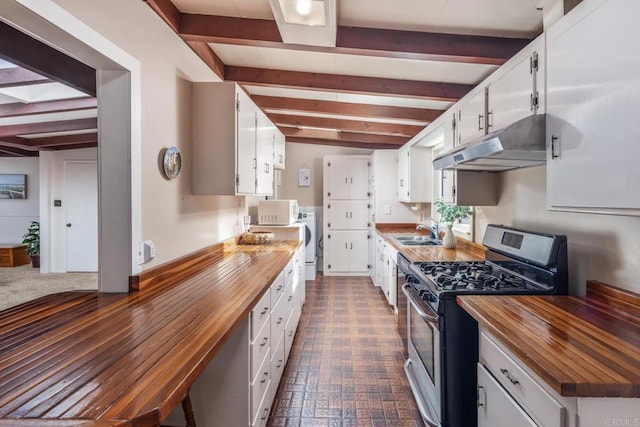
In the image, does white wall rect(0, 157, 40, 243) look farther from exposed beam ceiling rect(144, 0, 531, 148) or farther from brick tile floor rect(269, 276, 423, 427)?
brick tile floor rect(269, 276, 423, 427)

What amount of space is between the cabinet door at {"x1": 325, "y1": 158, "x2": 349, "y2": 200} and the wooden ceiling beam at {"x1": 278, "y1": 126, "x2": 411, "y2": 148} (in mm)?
443

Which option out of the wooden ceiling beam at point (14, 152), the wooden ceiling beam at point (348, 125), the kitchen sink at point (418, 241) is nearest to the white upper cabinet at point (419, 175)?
the wooden ceiling beam at point (348, 125)

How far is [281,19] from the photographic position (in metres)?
1.79

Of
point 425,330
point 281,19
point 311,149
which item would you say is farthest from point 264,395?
point 311,149

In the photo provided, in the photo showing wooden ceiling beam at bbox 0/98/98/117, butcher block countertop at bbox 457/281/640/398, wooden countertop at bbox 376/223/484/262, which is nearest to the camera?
butcher block countertop at bbox 457/281/640/398

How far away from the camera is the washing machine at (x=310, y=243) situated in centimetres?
565

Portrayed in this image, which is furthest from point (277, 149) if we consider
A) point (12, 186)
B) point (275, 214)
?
point (12, 186)

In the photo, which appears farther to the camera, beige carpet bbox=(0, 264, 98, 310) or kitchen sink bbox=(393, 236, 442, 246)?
beige carpet bbox=(0, 264, 98, 310)

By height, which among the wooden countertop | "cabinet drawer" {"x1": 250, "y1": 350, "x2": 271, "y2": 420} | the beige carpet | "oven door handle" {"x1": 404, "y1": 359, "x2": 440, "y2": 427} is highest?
the wooden countertop

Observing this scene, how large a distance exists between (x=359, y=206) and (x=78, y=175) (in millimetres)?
4820

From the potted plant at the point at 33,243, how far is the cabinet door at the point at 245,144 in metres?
5.54

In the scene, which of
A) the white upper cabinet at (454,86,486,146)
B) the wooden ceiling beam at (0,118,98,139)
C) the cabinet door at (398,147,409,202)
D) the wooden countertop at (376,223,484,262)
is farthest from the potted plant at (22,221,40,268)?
the white upper cabinet at (454,86,486,146)

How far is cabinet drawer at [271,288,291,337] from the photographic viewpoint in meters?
2.17
